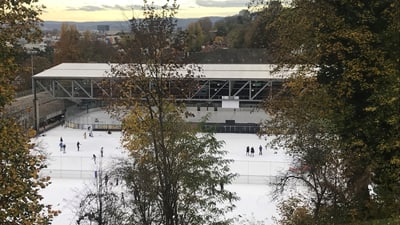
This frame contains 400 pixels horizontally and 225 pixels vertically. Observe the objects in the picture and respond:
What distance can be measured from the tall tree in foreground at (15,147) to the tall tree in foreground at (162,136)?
2312mm

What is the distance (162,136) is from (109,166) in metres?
7.90

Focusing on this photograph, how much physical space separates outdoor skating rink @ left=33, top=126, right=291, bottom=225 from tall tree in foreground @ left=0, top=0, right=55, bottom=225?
14.3ft

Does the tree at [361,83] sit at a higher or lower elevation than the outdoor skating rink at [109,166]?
higher

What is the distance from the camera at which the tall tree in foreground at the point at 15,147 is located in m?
6.12

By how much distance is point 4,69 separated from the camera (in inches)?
256

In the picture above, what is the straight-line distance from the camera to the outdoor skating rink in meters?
15.9

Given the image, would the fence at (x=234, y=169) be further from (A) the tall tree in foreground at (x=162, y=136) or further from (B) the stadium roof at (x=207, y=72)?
(B) the stadium roof at (x=207, y=72)

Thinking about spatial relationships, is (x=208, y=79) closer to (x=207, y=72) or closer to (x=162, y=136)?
(x=207, y=72)

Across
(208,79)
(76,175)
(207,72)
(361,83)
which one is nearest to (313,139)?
(361,83)

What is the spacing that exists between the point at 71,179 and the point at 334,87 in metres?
13.8

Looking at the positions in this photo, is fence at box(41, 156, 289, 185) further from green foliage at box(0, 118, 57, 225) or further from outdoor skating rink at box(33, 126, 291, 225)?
green foliage at box(0, 118, 57, 225)

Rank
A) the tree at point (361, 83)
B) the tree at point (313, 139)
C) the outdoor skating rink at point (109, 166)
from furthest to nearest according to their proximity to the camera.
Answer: the outdoor skating rink at point (109, 166)
the tree at point (313, 139)
the tree at point (361, 83)

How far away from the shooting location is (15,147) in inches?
244

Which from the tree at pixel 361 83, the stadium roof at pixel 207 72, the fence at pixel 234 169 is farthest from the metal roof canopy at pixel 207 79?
the tree at pixel 361 83
